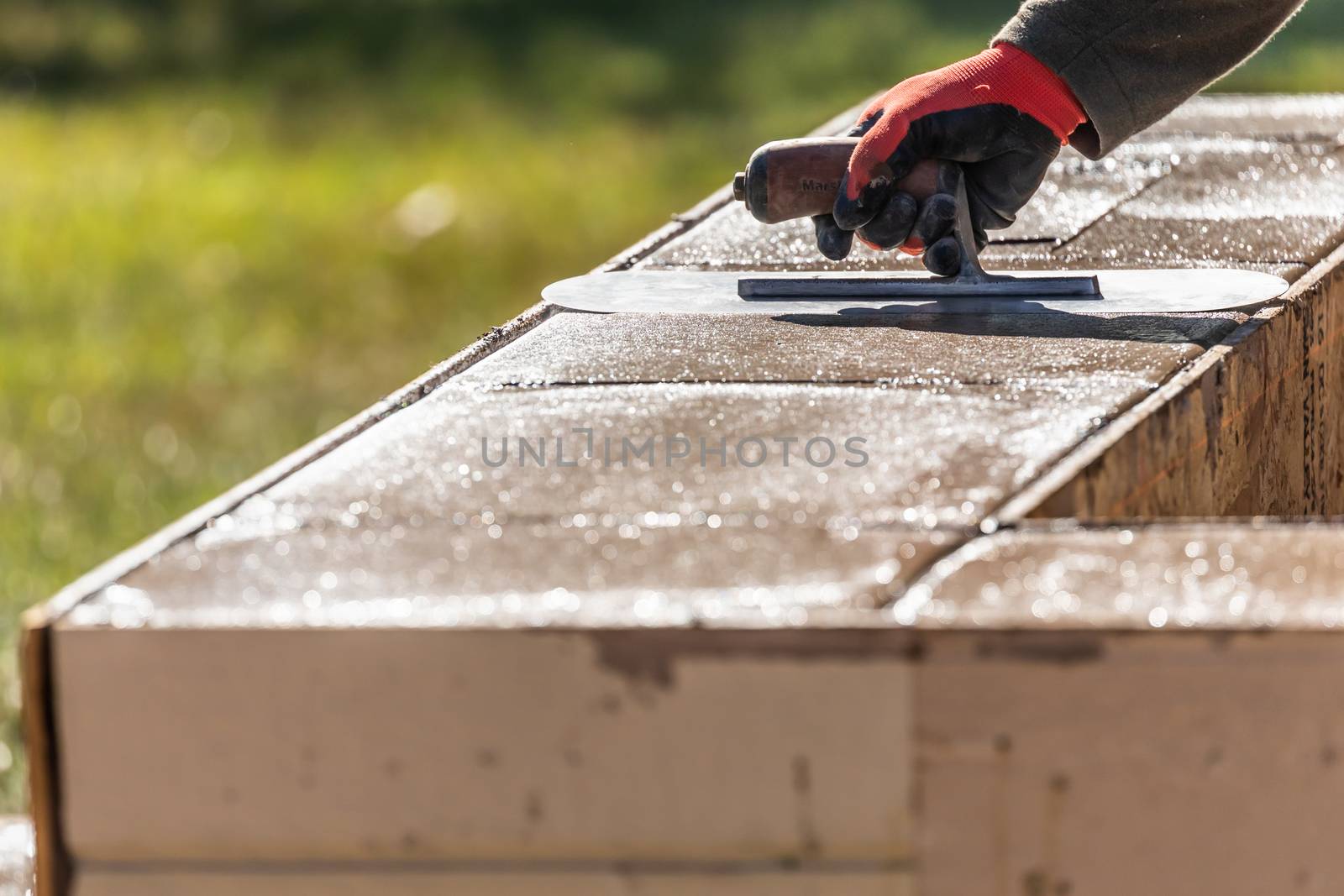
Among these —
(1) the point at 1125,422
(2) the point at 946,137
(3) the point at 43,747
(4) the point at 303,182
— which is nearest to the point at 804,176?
(2) the point at 946,137

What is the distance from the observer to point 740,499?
77.4 inches

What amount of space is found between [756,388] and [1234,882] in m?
0.95

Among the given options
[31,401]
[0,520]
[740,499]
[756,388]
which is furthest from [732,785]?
[31,401]

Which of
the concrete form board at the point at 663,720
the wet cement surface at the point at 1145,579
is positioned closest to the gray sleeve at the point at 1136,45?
the wet cement surface at the point at 1145,579

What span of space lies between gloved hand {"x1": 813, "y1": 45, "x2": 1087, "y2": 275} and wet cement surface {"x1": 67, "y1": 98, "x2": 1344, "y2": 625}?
152 millimetres

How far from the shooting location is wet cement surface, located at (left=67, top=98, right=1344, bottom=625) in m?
1.69

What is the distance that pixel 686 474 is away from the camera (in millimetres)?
2059

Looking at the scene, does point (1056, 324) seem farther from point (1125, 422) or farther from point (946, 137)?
point (1125, 422)

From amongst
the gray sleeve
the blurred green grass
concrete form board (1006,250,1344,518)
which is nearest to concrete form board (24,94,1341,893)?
concrete form board (1006,250,1344,518)

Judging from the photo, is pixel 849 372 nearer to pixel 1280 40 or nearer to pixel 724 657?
pixel 724 657

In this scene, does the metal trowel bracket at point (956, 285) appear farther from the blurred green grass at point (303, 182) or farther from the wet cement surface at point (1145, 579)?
the blurred green grass at point (303, 182)

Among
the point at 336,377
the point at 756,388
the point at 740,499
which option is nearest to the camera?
the point at 740,499

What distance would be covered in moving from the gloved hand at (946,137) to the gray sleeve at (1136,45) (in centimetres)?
3

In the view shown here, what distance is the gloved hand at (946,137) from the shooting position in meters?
2.82
